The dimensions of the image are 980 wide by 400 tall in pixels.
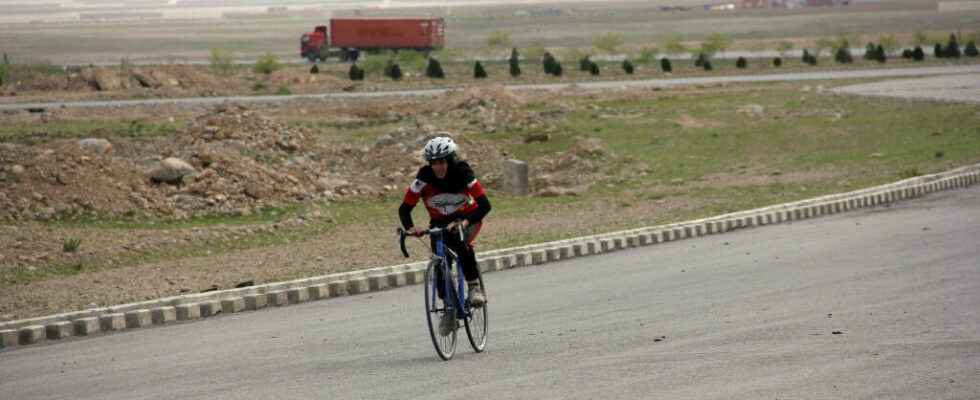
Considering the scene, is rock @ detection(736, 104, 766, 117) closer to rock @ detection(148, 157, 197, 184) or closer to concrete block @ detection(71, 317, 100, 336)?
rock @ detection(148, 157, 197, 184)

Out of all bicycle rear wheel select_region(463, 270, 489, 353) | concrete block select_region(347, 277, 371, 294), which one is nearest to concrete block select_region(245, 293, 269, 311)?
concrete block select_region(347, 277, 371, 294)

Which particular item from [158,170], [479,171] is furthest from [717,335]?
[479,171]

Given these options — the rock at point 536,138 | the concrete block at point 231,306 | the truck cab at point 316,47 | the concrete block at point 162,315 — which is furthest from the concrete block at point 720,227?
the truck cab at point 316,47

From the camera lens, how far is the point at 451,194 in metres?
13.5

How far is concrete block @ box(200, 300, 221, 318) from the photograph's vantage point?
17422 millimetres

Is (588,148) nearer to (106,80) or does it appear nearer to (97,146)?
(97,146)

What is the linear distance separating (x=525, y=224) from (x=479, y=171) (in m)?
8.56

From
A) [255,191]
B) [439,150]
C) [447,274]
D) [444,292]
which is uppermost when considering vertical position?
[439,150]

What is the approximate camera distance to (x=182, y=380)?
1280 centimetres

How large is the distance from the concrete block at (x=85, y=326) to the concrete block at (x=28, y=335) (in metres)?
0.42

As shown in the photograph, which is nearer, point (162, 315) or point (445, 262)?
point (445, 262)

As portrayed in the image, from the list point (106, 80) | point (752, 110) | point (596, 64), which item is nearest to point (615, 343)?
point (752, 110)

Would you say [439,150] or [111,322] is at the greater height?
[439,150]

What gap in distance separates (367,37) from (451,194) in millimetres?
88563
